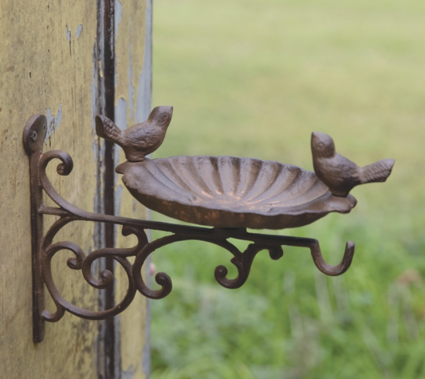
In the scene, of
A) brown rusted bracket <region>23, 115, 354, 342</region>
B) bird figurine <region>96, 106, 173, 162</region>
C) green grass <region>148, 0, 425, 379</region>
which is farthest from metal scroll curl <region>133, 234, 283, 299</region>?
green grass <region>148, 0, 425, 379</region>

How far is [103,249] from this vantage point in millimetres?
882

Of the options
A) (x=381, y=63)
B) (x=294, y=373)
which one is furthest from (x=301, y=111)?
(x=294, y=373)

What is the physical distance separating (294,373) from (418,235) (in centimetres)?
125

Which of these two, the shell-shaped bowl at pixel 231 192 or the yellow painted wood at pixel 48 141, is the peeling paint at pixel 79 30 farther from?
the shell-shaped bowl at pixel 231 192

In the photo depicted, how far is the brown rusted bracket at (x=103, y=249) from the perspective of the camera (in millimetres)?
843

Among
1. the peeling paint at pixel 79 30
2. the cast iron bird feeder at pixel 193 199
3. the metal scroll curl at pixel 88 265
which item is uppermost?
the peeling paint at pixel 79 30

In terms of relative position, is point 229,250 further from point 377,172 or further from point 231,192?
point 377,172

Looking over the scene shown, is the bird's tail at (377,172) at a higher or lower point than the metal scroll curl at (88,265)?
higher

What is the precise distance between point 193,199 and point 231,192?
0.10 metres

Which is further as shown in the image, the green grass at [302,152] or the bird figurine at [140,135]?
the green grass at [302,152]

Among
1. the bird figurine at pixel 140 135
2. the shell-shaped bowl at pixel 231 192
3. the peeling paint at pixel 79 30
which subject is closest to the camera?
the shell-shaped bowl at pixel 231 192

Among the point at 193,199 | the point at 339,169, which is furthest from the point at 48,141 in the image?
the point at 339,169

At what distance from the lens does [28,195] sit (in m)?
0.87

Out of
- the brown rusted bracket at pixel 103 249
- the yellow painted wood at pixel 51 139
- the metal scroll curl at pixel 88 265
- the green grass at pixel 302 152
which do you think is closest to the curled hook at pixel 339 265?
the brown rusted bracket at pixel 103 249
